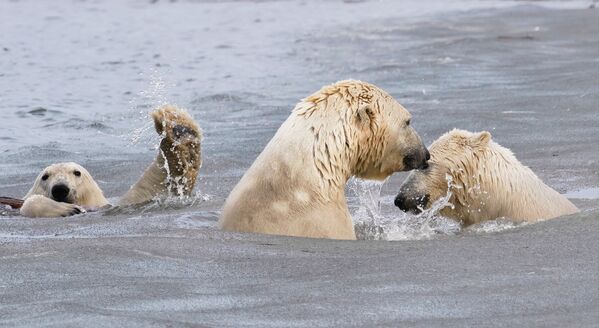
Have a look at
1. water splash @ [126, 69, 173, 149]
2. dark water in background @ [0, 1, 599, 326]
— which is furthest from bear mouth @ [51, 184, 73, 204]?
water splash @ [126, 69, 173, 149]

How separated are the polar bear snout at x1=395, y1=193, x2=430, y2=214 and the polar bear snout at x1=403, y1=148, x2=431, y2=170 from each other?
556 mm

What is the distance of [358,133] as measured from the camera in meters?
7.05

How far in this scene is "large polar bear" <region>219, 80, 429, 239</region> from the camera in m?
6.84

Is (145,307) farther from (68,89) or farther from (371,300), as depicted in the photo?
(68,89)

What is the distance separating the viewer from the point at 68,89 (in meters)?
18.2

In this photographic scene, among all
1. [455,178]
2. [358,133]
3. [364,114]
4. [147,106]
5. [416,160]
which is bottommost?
[147,106]

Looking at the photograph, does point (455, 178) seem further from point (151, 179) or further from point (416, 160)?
point (151, 179)

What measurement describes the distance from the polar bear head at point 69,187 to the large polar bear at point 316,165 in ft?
9.92

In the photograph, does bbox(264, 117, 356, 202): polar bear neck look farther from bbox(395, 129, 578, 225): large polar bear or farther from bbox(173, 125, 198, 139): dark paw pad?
bbox(173, 125, 198, 139): dark paw pad

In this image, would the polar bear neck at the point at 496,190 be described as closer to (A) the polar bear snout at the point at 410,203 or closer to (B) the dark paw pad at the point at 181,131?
(A) the polar bear snout at the point at 410,203

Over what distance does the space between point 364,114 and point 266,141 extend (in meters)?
5.82

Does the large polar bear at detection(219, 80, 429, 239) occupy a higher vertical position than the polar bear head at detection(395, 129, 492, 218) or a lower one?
higher

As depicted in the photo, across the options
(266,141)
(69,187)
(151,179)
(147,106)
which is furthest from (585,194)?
(147,106)

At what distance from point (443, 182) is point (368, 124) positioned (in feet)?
3.65
